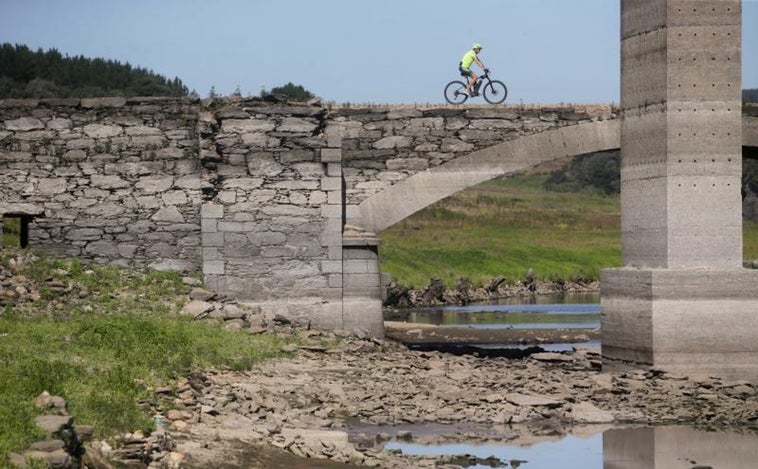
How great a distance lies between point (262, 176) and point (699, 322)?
6661 millimetres

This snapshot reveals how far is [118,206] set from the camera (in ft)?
69.0

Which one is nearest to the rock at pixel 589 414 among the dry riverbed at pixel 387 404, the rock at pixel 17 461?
the dry riverbed at pixel 387 404

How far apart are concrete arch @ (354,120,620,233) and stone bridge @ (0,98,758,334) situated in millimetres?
21

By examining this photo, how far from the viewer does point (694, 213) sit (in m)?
18.9

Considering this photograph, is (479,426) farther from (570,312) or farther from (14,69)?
(14,69)

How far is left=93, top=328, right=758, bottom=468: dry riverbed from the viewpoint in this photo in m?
12.3

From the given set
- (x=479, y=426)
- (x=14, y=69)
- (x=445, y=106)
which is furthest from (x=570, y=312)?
(x=14, y=69)

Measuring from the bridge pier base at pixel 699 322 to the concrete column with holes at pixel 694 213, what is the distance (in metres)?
0.01

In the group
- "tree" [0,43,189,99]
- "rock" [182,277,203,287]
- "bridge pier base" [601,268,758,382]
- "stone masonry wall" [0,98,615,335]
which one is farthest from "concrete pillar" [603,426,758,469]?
"tree" [0,43,189,99]

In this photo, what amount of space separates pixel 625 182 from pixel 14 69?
4433 centimetres

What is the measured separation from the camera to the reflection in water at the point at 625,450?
13.3 m

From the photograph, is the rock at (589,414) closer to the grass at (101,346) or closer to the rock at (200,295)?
the grass at (101,346)

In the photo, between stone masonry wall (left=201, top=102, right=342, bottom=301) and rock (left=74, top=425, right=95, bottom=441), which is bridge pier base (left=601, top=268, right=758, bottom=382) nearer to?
stone masonry wall (left=201, top=102, right=342, bottom=301)

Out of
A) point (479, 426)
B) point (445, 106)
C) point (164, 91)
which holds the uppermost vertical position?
point (164, 91)
